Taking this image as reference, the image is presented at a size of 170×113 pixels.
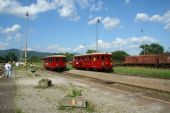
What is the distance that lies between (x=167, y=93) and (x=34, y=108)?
9.05 metres

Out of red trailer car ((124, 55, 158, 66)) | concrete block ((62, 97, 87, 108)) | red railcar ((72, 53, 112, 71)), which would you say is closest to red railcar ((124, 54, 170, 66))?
red trailer car ((124, 55, 158, 66))

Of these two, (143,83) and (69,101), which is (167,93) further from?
(69,101)

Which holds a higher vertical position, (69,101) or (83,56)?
(83,56)

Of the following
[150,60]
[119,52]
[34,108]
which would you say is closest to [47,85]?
[34,108]

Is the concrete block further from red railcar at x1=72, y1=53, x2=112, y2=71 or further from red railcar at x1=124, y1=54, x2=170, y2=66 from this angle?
red railcar at x1=124, y1=54, x2=170, y2=66

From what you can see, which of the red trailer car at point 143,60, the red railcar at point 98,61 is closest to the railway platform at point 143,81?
the red railcar at point 98,61

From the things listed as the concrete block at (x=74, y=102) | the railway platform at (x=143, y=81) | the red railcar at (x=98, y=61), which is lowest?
the concrete block at (x=74, y=102)

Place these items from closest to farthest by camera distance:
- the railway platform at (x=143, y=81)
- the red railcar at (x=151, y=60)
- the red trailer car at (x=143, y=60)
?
the railway platform at (x=143, y=81) → the red railcar at (x=151, y=60) → the red trailer car at (x=143, y=60)

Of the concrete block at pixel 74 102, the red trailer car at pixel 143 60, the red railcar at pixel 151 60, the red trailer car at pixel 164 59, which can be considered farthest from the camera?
the red trailer car at pixel 143 60

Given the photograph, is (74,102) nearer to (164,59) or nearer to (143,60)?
(164,59)

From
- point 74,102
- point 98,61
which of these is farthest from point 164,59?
point 74,102

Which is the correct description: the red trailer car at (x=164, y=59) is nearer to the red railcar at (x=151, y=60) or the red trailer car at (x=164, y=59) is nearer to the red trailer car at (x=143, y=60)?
the red railcar at (x=151, y=60)

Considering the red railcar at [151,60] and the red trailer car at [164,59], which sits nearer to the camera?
the red trailer car at [164,59]

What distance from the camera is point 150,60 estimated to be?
56.8 metres
